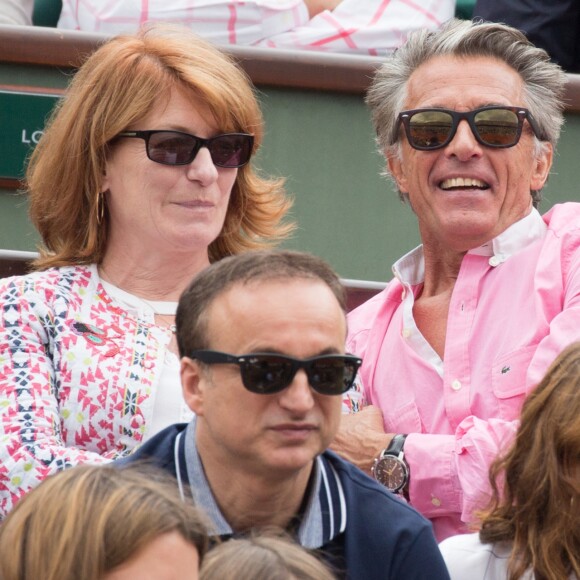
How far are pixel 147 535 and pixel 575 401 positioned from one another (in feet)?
3.21

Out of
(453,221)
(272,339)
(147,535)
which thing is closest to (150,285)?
(453,221)

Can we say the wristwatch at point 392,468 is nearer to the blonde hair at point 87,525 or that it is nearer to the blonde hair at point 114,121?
the blonde hair at point 114,121

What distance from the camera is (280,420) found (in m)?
2.48

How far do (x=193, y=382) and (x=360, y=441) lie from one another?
0.78m

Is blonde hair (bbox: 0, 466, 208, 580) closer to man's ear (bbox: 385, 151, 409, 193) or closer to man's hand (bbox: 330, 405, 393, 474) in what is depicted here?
man's hand (bbox: 330, 405, 393, 474)

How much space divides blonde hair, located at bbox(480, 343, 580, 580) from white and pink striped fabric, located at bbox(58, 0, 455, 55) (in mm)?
1932

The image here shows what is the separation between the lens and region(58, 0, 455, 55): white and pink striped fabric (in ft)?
14.3

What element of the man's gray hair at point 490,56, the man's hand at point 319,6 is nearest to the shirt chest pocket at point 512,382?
the man's gray hair at point 490,56

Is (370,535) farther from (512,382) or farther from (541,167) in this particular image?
(541,167)

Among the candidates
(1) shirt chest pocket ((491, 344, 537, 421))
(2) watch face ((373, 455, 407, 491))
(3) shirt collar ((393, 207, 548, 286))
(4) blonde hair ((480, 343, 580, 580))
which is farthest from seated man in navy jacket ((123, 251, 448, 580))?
(3) shirt collar ((393, 207, 548, 286))

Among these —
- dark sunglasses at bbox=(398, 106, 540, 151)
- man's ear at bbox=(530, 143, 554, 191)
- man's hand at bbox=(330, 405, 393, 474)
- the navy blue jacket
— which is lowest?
man's hand at bbox=(330, 405, 393, 474)

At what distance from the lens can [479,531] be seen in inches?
111

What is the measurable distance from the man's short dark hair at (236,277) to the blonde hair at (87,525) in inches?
19.4

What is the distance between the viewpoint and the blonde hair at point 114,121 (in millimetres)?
3391
